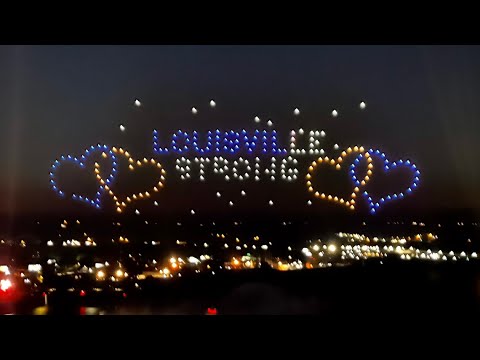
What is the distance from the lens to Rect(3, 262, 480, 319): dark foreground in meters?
3.49

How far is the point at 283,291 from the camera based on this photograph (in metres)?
3.74

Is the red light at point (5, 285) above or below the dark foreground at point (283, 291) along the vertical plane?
above

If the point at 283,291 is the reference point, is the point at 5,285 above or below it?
above

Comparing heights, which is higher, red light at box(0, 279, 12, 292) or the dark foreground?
red light at box(0, 279, 12, 292)

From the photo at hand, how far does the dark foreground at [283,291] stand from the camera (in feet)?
11.4

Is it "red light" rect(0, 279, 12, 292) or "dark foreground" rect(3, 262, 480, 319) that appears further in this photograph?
"red light" rect(0, 279, 12, 292)

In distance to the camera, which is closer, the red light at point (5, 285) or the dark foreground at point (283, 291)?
the dark foreground at point (283, 291)

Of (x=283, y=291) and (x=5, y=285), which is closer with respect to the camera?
(x=283, y=291)
